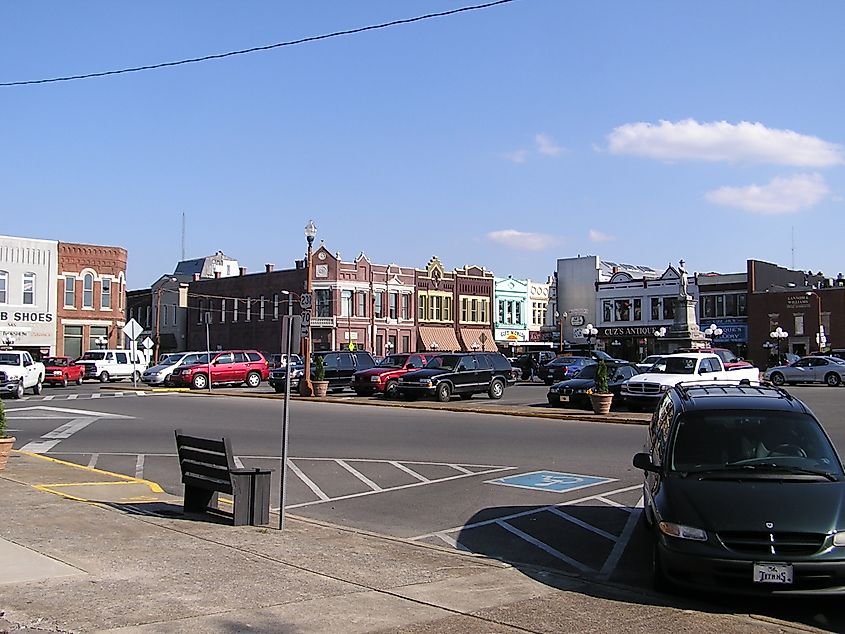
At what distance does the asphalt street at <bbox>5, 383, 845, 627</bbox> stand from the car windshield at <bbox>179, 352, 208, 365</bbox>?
15419 millimetres

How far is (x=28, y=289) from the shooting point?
6328 cm

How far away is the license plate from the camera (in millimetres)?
7148

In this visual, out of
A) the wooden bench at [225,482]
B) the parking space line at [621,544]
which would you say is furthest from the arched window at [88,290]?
the parking space line at [621,544]

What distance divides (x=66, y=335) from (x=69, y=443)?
48342mm

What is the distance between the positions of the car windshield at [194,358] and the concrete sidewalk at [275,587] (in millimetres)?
35647

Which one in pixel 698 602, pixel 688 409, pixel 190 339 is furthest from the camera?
pixel 190 339

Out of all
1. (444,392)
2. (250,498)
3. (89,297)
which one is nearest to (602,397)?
(444,392)

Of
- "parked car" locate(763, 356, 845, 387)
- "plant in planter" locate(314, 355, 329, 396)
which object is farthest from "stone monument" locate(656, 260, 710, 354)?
"plant in planter" locate(314, 355, 329, 396)

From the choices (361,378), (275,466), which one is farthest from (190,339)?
(275,466)

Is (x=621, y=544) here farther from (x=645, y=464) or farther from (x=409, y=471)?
(x=409, y=471)

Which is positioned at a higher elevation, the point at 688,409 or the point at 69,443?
the point at 688,409

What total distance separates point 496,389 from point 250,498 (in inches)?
990

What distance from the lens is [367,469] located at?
52.8ft

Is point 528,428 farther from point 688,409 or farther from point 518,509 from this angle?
point 688,409
